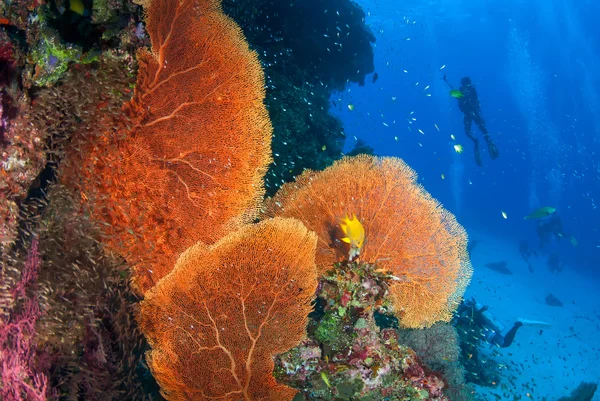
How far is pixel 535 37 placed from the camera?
215 feet

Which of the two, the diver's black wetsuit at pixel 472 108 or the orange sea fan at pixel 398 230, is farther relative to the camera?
the diver's black wetsuit at pixel 472 108

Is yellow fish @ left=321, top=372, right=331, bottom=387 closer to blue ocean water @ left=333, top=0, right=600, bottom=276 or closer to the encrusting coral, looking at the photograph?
the encrusting coral

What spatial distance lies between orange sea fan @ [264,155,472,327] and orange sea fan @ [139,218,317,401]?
1183mm

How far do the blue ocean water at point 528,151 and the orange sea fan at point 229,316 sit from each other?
18079mm

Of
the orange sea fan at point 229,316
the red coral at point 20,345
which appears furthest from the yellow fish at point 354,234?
the red coral at point 20,345

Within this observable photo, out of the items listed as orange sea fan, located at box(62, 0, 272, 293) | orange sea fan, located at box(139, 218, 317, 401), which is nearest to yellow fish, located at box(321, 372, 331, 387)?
orange sea fan, located at box(139, 218, 317, 401)

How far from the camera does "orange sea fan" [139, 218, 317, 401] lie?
4.12 metres

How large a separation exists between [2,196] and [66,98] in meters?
1.14

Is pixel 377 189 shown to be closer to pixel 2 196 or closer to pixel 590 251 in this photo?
pixel 2 196

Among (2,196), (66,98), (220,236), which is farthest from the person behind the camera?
(220,236)

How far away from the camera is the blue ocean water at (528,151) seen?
29047 millimetres

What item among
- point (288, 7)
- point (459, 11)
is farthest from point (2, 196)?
point (459, 11)

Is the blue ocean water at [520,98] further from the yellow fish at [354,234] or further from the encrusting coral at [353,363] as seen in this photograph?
the encrusting coral at [353,363]

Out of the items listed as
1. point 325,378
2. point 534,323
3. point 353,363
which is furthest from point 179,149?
point 534,323
